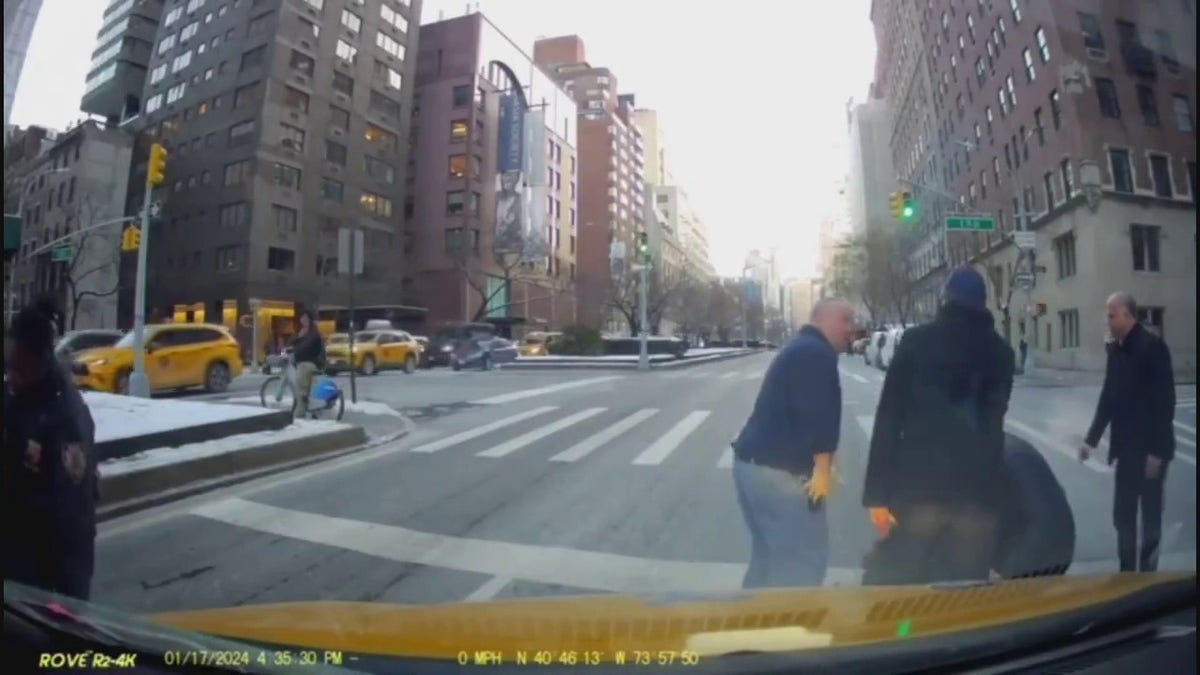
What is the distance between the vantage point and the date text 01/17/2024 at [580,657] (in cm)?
158

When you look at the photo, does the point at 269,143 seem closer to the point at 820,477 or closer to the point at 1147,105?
the point at 820,477

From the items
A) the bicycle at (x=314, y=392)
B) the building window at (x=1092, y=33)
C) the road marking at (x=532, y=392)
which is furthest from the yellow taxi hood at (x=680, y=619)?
the road marking at (x=532, y=392)

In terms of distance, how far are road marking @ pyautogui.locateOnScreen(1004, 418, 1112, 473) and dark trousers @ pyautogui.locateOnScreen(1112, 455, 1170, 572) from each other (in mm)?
246

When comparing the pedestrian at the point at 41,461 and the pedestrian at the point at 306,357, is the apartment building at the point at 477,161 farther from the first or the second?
the pedestrian at the point at 41,461

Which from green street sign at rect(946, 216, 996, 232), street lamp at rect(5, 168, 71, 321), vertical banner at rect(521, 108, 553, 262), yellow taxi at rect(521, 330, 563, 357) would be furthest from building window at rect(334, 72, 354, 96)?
yellow taxi at rect(521, 330, 563, 357)

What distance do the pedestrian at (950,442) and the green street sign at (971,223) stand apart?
3.66 feet

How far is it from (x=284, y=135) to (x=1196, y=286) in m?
4.13

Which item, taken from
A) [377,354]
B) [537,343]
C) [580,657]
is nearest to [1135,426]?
[580,657]

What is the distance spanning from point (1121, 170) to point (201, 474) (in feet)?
15.5

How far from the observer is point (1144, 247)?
2783 millimetres

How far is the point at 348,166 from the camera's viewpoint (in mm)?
3967

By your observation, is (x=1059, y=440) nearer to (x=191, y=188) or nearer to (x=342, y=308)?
(x=191, y=188)

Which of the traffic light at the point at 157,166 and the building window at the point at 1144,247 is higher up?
the traffic light at the point at 157,166

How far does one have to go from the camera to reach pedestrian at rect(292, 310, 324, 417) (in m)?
6.19
